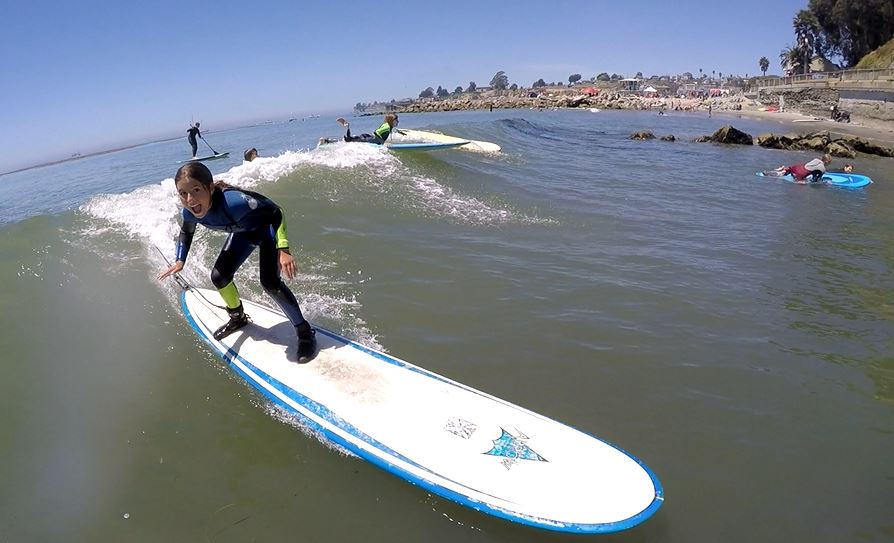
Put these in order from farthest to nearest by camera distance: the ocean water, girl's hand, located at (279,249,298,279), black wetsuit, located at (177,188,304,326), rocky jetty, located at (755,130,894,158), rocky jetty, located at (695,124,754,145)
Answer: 1. rocky jetty, located at (695,124,754,145)
2. rocky jetty, located at (755,130,894,158)
3. black wetsuit, located at (177,188,304,326)
4. girl's hand, located at (279,249,298,279)
5. the ocean water

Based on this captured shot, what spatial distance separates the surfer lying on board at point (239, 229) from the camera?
12.7ft

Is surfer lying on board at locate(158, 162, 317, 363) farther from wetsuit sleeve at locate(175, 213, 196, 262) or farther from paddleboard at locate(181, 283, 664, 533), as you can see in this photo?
paddleboard at locate(181, 283, 664, 533)

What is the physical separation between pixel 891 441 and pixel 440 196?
10175 millimetres

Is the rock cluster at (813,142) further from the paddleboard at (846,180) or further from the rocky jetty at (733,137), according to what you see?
the paddleboard at (846,180)

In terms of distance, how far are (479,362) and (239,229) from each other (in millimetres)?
2817

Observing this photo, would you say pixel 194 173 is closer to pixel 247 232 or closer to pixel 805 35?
pixel 247 232

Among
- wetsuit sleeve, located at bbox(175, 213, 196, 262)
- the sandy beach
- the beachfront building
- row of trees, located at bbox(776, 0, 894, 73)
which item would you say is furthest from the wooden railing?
the beachfront building

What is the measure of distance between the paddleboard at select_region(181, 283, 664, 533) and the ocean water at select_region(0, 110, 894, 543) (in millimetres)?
225

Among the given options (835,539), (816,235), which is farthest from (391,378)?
(816,235)

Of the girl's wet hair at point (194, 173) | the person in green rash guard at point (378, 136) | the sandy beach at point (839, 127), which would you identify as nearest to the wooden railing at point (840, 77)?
the sandy beach at point (839, 127)

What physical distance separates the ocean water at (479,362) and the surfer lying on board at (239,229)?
0.99 meters

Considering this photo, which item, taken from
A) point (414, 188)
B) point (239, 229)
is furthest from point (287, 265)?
→ point (414, 188)

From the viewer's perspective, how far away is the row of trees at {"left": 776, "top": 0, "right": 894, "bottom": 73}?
51344 mm

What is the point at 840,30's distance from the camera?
199 feet
